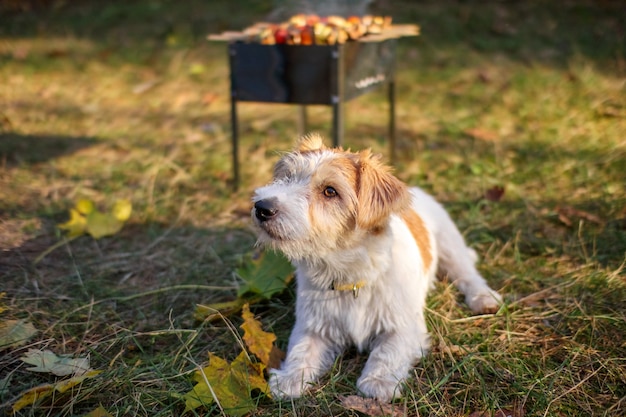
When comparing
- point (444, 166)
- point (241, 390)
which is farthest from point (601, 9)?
point (241, 390)

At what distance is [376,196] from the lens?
2.89m

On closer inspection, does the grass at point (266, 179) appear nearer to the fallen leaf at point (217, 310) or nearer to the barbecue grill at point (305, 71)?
the fallen leaf at point (217, 310)

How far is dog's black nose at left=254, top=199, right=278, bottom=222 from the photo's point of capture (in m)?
2.77

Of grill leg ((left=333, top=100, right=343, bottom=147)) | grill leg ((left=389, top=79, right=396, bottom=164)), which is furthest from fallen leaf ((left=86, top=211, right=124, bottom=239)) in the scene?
grill leg ((left=389, top=79, right=396, bottom=164))

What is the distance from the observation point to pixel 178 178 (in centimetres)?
554

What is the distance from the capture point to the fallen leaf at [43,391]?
2592mm

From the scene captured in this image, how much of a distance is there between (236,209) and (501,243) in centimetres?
210

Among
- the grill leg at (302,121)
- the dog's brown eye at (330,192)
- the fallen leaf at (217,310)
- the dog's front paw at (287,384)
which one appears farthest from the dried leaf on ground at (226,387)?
the grill leg at (302,121)

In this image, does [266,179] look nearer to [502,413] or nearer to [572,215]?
[572,215]

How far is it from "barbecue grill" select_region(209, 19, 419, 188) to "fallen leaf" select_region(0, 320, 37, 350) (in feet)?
8.13

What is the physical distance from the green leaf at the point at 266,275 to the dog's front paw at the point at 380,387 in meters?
0.89

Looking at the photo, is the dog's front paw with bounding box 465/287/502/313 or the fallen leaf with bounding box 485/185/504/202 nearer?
the dog's front paw with bounding box 465/287/502/313

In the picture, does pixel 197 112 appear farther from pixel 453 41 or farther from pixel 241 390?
pixel 241 390

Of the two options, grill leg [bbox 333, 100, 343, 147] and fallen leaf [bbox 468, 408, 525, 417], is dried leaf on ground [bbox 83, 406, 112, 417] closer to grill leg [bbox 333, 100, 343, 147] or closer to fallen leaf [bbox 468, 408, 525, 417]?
fallen leaf [bbox 468, 408, 525, 417]
